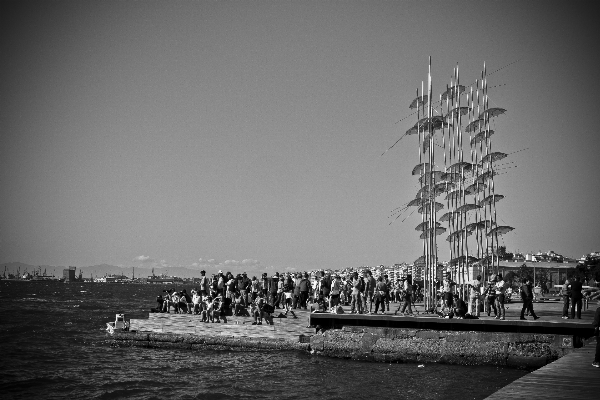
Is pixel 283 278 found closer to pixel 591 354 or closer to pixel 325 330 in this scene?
pixel 325 330

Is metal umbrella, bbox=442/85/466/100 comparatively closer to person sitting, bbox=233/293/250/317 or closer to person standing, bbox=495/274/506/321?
person standing, bbox=495/274/506/321

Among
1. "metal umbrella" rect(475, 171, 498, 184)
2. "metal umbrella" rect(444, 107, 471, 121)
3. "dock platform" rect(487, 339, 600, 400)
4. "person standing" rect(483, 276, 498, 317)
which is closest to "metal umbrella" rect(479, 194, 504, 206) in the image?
"metal umbrella" rect(475, 171, 498, 184)

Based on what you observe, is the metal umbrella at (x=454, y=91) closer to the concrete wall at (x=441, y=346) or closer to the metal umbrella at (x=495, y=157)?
the metal umbrella at (x=495, y=157)

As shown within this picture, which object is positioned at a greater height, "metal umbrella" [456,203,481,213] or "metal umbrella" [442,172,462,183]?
"metal umbrella" [442,172,462,183]

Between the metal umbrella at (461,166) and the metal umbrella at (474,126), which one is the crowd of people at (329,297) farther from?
the metal umbrella at (474,126)

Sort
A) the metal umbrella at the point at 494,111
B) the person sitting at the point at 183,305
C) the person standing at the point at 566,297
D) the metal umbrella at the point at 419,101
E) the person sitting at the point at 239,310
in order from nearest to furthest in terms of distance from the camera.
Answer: the person standing at the point at 566,297 < the person sitting at the point at 239,310 < the person sitting at the point at 183,305 < the metal umbrella at the point at 419,101 < the metal umbrella at the point at 494,111

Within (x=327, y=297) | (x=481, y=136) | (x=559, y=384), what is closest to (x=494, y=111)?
(x=481, y=136)

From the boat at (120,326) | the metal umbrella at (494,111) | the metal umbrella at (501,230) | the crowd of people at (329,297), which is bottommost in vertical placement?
the boat at (120,326)

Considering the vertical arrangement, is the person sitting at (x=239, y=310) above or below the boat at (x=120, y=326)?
above

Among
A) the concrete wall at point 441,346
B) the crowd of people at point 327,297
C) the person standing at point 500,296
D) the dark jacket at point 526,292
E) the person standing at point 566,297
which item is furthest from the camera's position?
the crowd of people at point 327,297

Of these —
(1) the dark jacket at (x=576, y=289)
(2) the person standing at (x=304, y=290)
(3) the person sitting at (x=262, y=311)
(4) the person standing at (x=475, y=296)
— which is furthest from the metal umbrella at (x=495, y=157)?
(3) the person sitting at (x=262, y=311)

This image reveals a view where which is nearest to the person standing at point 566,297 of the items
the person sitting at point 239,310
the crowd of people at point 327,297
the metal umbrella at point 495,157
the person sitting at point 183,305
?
the crowd of people at point 327,297

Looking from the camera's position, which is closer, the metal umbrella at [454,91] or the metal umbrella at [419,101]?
the metal umbrella at [419,101]

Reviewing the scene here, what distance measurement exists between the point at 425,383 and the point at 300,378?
4498 millimetres
